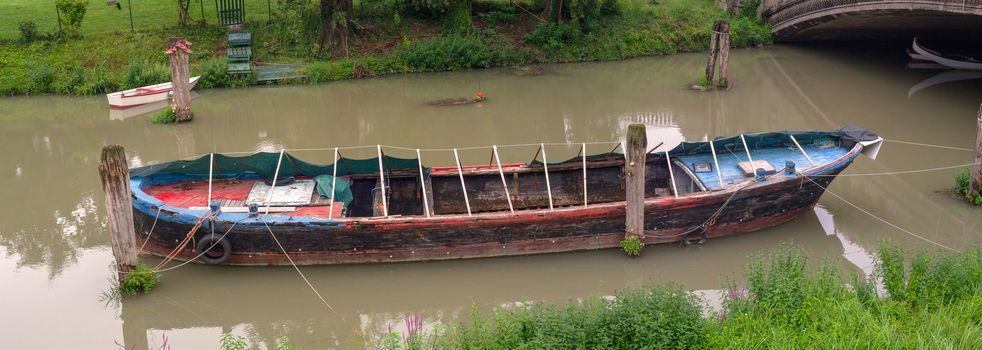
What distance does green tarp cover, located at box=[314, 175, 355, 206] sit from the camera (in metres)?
12.4

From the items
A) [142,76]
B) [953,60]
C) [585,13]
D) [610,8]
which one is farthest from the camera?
[610,8]

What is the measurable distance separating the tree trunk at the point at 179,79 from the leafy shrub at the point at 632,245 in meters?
11.9

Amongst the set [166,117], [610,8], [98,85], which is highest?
[610,8]

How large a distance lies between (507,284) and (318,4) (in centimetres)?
1766

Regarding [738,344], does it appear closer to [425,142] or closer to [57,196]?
[425,142]

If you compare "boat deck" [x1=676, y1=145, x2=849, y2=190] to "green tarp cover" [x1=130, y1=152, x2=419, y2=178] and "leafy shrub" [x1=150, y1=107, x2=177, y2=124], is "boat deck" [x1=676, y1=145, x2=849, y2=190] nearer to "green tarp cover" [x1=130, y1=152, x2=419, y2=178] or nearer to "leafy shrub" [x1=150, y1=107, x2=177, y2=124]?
"green tarp cover" [x1=130, y1=152, x2=419, y2=178]

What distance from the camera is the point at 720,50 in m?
22.4

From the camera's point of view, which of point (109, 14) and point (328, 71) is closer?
point (328, 71)

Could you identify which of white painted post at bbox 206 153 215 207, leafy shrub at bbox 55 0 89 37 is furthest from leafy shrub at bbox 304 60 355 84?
white painted post at bbox 206 153 215 207

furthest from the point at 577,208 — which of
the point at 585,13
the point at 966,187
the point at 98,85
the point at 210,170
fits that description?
the point at 585,13

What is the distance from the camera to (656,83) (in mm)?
24375

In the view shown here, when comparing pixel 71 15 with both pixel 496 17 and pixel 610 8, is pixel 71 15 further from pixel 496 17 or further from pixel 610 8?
pixel 610 8

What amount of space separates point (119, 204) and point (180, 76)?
961 centimetres

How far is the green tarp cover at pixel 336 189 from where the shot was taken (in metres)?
12.4
